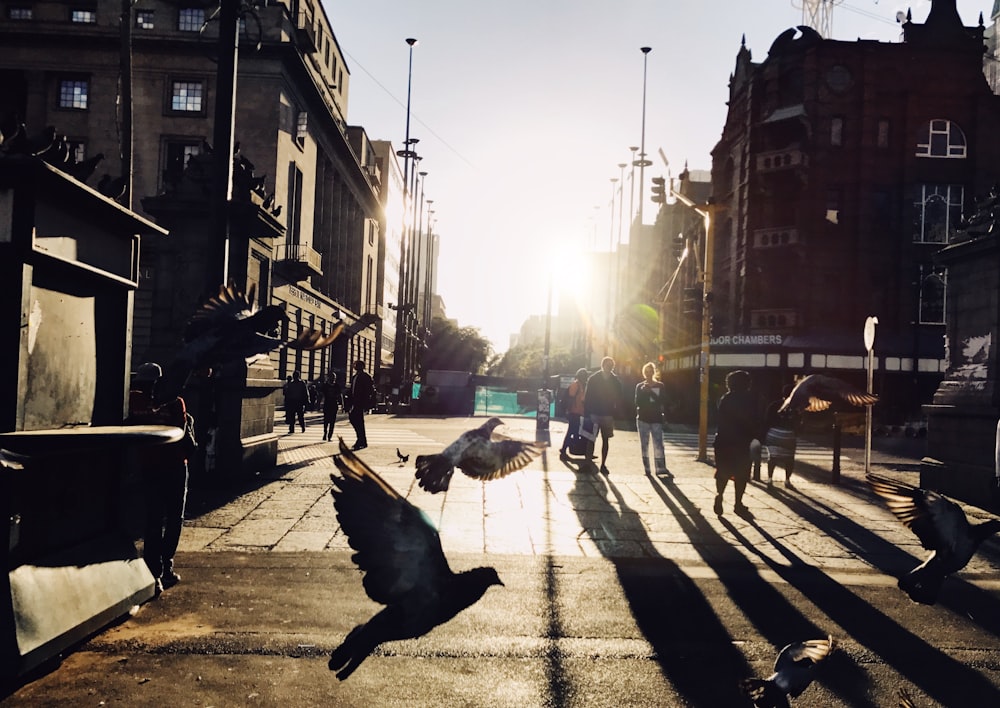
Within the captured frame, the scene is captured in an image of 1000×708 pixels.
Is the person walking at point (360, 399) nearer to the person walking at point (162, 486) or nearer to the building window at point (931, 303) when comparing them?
the person walking at point (162, 486)

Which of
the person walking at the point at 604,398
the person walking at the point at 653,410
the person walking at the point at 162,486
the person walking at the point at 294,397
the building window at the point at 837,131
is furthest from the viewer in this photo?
the building window at the point at 837,131

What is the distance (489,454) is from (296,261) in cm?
3115

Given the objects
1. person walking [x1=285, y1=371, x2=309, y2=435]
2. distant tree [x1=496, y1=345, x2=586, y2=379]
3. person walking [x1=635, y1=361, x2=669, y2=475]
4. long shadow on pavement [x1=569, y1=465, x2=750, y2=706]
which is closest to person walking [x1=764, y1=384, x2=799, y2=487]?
person walking [x1=635, y1=361, x2=669, y2=475]

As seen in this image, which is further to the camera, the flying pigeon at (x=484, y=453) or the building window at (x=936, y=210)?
the building window at (x=936, y=210)

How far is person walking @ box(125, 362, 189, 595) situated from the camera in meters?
5.48

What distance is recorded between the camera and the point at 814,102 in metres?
34.9

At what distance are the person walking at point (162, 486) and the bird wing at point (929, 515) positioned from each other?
4799 mm

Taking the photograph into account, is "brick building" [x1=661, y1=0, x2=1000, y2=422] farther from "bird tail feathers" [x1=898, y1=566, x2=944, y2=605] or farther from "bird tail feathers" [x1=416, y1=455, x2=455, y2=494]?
"bird tail feathers" [x1=416, y1=455, x2=455, y2=494]

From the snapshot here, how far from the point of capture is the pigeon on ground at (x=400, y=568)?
2.79 m

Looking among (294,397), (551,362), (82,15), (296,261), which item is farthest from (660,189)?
(551,362)

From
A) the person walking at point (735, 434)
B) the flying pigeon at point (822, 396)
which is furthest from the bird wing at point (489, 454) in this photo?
the person walking at point (735, 434)

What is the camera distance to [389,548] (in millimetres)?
2869

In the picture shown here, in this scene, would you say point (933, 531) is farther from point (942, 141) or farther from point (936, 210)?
point (942, 141)

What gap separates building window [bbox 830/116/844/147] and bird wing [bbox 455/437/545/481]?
36.9 meters
